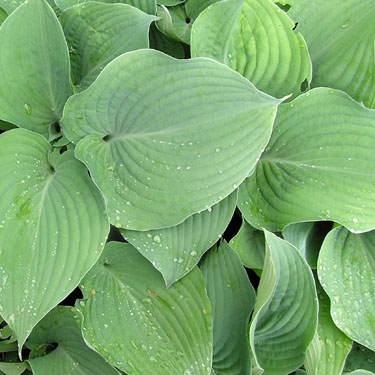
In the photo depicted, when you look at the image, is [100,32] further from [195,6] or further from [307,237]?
[307,237]

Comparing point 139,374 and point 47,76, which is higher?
Answer: point 47,76

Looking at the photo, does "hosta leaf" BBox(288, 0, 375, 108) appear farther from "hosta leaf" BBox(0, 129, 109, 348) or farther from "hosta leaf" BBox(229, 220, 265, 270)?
"hosta leaf" BBox(0, 129, 109, 348)

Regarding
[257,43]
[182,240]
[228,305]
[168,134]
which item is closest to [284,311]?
[228,305]

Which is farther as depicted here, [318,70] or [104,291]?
[318,70]

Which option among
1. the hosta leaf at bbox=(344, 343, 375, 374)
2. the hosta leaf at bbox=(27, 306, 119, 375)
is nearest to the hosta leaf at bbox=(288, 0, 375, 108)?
the hosta leaf at bbox=(344, 343, 375, 374)

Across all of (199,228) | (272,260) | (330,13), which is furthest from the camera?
(330,13)

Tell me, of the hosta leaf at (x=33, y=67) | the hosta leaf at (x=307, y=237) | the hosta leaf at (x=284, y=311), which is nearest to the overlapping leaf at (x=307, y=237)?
the hosta leaf at (x=307, y=237)

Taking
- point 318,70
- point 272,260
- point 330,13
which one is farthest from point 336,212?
point 330,13

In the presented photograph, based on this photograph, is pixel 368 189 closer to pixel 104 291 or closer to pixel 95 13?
pixel 104 291
